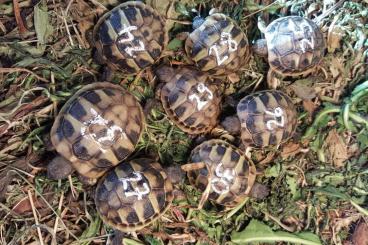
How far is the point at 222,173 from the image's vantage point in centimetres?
293

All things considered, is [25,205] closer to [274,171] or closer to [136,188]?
[136,188]

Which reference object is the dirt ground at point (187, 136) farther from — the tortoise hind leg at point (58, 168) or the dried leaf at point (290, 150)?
the tortoise hind leg at point (58, 168)

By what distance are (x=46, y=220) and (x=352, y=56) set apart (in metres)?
2.66

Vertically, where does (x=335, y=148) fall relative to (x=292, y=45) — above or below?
below

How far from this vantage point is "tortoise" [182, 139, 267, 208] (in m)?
2.92

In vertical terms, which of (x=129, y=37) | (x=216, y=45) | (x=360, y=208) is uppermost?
(x=129, y=37)

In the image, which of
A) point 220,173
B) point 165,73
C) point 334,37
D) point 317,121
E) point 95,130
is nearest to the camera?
point 95,130

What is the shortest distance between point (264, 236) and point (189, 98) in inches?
45.5

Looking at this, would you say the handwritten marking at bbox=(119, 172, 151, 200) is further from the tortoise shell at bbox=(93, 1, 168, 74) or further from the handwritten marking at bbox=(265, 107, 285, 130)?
the handwritten marking at bbox=(265, 107, 285, 130)

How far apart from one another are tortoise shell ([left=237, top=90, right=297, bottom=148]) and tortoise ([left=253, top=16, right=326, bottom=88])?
0.27 meters

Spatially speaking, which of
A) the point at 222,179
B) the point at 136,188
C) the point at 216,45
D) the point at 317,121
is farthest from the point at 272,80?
the point at 136,188

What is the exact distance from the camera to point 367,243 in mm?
3281

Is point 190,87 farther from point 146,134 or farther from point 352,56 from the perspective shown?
point 352,56

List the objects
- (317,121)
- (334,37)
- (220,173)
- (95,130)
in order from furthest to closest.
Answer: (334,37), (317,121), (220,173), (95,130)
